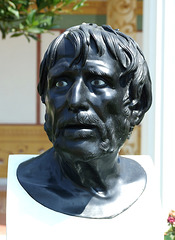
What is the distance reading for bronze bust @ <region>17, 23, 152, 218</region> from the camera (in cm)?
205

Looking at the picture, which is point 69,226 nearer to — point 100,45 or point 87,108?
point 87,108

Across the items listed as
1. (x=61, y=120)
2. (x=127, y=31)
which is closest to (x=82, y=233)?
(x=61, y=120)

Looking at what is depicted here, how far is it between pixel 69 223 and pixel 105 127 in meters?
0.42

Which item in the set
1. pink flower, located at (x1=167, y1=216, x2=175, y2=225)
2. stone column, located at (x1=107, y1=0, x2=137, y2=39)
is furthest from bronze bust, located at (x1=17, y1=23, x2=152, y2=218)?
stone column, located at (x1=107, y1=0, x2=137, y2=39)

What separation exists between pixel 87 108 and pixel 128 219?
0.53m

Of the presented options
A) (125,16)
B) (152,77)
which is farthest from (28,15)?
(125,16)

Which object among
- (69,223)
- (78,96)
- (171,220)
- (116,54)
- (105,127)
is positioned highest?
(116,54)

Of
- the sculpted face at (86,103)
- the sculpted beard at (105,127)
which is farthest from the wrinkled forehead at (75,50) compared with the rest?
the sculpted beard at (105,127)

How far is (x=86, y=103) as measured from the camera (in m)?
2.03

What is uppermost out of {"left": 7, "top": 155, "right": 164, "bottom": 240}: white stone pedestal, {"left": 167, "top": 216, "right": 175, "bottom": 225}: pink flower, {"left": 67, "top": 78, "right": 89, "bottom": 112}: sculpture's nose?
{"left": 67, "top": 78, "right": 89, "bottom": 112}: sculpture's nose

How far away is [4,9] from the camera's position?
143 inches

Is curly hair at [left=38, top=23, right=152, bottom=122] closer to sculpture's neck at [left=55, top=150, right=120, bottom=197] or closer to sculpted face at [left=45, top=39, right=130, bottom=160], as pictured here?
sculpted face at [left=45, top=39, right=130, bottom=160]

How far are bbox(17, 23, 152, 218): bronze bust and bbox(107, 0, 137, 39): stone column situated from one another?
3.63m

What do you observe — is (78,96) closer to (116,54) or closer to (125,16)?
(116,54)
